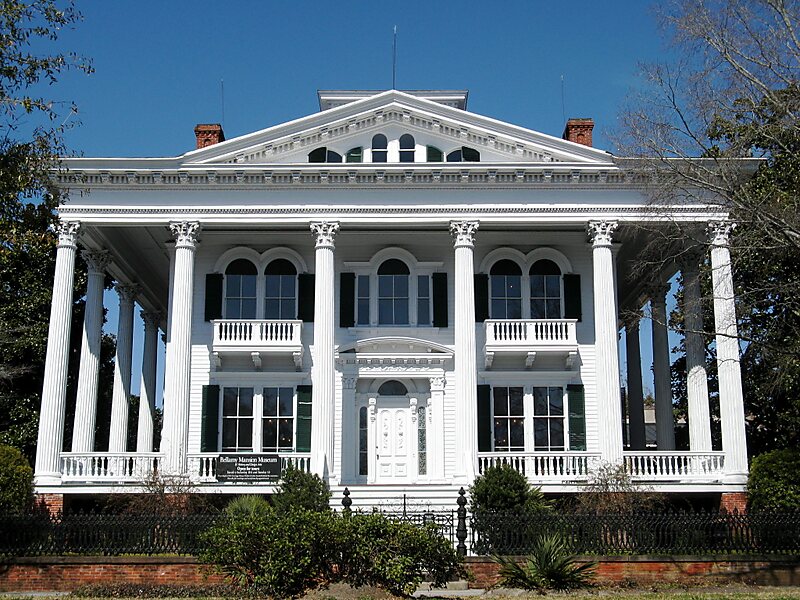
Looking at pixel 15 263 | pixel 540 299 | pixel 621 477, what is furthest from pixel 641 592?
pixel 15 263

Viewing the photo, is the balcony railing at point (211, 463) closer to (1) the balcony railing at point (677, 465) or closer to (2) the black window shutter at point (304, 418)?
(2) the black window shutter at point (304, 418)

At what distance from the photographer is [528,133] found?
2911 centimetres

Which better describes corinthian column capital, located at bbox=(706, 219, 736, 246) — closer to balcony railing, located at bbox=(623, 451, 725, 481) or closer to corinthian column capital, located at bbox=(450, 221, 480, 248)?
balcony railing, located at bbox=(623, 451, 725, 481)

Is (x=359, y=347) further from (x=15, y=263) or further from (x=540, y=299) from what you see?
(x=15, y=263)

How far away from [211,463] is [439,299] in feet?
28.3

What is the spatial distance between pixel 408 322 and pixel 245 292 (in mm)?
5299

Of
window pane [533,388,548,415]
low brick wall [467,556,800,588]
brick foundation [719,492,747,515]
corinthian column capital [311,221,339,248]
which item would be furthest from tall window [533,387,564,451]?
low brick wall [467,556,800,588]

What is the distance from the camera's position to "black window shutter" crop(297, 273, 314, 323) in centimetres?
3047

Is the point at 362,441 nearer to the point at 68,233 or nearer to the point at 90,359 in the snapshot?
the point at 90,359

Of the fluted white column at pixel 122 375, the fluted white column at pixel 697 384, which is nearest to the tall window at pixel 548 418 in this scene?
the fluted white column at pixel 697 384

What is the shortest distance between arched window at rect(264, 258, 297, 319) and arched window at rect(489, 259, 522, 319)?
6.34 m

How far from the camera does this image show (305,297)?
100 ft

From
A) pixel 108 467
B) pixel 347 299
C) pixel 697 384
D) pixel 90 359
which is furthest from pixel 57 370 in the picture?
pixel 697 384

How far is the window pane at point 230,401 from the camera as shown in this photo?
3048 centimetres
